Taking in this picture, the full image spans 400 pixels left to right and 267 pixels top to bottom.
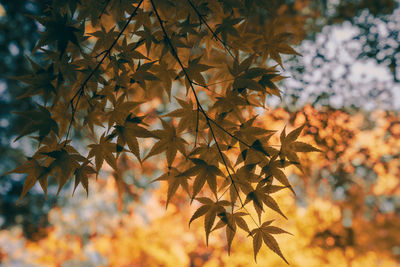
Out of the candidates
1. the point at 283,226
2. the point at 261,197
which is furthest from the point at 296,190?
the point at 261,197

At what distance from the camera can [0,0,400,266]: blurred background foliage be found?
5.79ft

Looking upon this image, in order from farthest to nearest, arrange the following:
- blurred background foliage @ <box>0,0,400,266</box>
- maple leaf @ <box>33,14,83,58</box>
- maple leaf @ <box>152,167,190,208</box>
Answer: blurred background foliage @ <box>0,0,400,266</box>
maple leaf @ <box>152,167,190,208</box>
maple leaf @ <box>33,14,83,58</box>

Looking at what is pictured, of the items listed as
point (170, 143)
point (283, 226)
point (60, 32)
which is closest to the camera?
point (60, 32)

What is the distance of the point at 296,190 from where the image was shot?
12.3 ft

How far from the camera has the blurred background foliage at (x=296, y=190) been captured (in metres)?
1.76

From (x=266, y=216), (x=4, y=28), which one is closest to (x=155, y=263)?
(x=266, y=216)

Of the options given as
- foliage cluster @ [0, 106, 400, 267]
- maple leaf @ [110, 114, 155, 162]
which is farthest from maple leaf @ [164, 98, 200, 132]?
foliage cluster @ [0, 106, 400, 267]

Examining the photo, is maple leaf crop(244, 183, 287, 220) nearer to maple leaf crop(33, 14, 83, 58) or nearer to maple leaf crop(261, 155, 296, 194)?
maple leaf crop(261, 155, 296, 194)

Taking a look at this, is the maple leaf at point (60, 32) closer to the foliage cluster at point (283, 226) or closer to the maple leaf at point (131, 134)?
the maple leaf at point (131, 134)

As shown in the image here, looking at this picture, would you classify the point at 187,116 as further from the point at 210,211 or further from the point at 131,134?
the point at 210,211

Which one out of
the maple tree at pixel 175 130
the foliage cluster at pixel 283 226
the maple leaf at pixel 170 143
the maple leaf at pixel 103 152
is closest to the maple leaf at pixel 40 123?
the maple tree at pixel 175 130

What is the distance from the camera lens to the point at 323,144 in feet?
5.22

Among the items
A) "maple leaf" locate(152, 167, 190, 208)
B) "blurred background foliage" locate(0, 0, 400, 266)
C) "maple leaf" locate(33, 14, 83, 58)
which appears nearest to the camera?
"maple leaf" locate(33, 14, 83, 58)

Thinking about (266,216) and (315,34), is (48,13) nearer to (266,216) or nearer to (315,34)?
(315,34)
